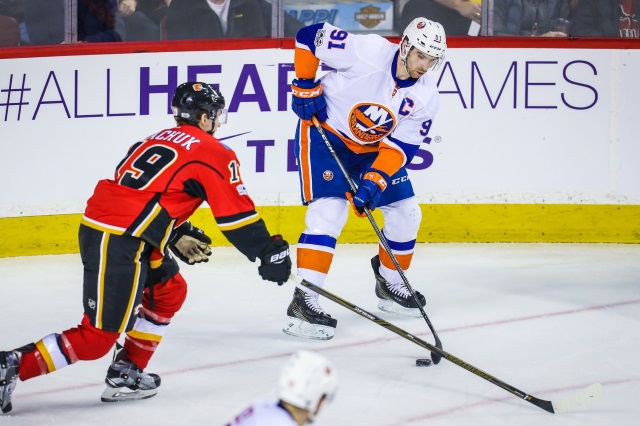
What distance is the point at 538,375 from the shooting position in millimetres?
3955

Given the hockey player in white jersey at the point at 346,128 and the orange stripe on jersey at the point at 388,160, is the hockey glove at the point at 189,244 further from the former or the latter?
the orange stripe on jersey at the point at 388,160

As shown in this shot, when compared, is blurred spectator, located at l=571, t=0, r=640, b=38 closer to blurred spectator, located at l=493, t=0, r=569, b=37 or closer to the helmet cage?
blurred spectator, located at l=493, t=0, r=569, b=37

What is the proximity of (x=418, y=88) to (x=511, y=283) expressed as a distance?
4.20 ft

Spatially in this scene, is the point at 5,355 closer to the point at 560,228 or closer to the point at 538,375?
the point at 538,375

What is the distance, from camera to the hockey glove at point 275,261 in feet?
10.9

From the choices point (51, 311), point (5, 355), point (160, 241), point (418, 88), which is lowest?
point (51, 311)

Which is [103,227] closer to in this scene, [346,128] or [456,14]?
[346,128]

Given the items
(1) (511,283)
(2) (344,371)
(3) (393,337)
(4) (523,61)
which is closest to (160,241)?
(2) (344,371)

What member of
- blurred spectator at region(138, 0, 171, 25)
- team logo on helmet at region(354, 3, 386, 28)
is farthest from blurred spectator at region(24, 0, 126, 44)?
team logo on helmet at region(354, 3, 386, 28)

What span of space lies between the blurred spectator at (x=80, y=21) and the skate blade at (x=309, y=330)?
2153mm

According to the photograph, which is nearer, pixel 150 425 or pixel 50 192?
pixel 150 425

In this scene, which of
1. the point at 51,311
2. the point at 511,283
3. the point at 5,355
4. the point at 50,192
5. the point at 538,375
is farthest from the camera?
the point at 50,192

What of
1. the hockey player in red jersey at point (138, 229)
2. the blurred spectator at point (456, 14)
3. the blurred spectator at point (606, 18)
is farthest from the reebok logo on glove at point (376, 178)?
the blurred spectator at point (606, 18)

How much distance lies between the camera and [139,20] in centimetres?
591
